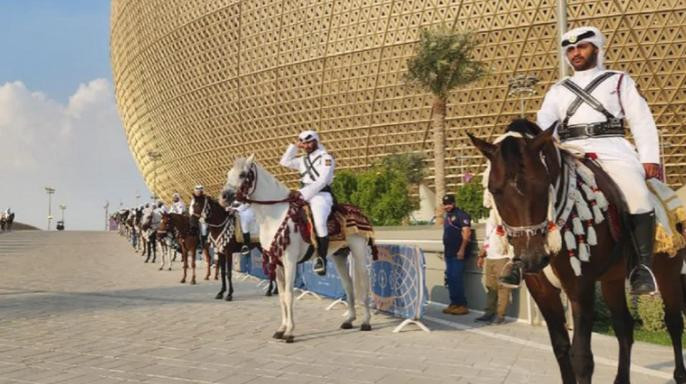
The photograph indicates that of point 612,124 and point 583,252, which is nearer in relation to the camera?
point 583,252

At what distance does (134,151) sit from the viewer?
288 feet

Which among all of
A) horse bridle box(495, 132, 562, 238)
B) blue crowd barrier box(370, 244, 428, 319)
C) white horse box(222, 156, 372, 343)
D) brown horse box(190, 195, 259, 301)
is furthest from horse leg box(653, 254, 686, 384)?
brown horse box(190, 195, 259, 301)

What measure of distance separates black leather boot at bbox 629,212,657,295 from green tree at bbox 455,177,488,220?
37660 millimetres

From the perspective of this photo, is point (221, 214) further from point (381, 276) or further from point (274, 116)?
point (274, 116)

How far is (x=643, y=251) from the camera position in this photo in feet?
12.6

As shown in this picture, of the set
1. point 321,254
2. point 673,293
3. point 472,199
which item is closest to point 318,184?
point 321,254

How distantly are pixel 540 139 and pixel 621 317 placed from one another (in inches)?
75.0

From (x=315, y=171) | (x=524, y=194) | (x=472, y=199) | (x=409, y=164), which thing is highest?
(x=409, y=164)

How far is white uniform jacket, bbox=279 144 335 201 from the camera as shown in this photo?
26.3ft

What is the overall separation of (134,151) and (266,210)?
280ft

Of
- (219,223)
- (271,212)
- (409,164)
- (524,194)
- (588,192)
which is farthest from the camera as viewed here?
(409,164)

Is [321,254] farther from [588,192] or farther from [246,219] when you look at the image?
[246,219]

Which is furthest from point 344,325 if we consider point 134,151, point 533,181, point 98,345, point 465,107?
point 134,151

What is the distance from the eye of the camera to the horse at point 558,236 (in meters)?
3.23
